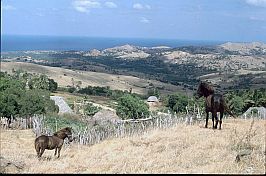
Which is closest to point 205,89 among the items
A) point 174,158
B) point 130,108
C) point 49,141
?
point 174,158

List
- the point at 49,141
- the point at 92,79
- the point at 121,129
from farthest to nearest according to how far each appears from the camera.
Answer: the point at 92,79 → the point at 121,129 → the point at 49,141

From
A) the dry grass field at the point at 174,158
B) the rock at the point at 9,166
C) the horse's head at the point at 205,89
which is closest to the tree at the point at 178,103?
the horse's head at the point at 205,89

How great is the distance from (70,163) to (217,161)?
389cm

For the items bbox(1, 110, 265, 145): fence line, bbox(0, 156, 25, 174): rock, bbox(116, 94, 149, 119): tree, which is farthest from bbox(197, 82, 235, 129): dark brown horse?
bbox(116, 94, 149, 119): tree

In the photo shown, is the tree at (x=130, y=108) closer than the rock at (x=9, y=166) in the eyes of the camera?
No

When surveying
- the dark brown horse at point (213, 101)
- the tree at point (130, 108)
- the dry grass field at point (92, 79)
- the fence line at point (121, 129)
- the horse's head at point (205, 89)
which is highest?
Result: the horse's head at point (205, 89)

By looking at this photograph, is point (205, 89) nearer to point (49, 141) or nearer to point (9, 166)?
point (49, 141)

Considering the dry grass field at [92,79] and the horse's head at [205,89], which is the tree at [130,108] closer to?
the horse's head at [205,89]

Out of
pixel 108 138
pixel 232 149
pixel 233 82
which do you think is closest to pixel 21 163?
pixel 232 149

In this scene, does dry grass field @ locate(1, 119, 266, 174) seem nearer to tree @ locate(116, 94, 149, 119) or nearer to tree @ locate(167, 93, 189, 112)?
tree @ locate(116, 94, 149, 119)

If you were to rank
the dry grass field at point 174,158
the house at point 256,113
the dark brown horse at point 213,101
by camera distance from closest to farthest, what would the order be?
the dry grass field at point 174,158 → the dark brown horse at point 213,101 → the house at point 256,113

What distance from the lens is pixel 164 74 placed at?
545 feet

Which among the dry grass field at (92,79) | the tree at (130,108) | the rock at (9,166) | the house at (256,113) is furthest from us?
the dry grass field at (92,79)

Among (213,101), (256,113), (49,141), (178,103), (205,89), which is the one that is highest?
(205,89)
